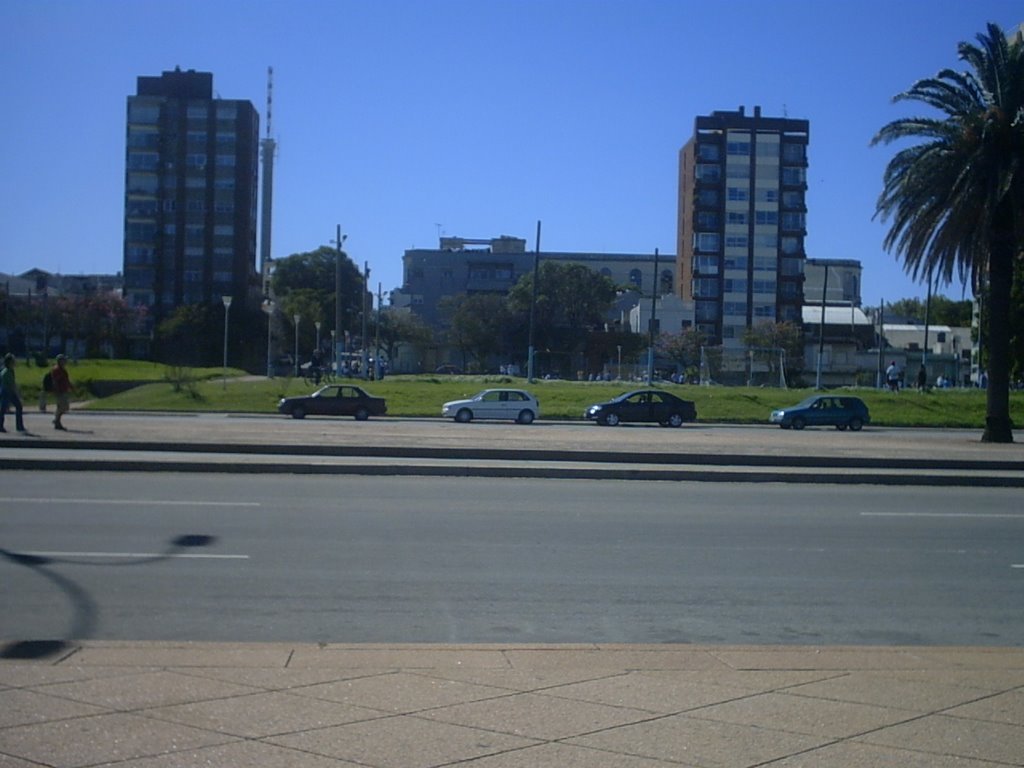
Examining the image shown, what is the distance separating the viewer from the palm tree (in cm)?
3098

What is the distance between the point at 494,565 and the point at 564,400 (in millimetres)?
40173

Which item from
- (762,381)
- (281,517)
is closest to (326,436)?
(281,517)

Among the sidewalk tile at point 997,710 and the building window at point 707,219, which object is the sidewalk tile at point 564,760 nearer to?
the sidewalk tile at point 997,710

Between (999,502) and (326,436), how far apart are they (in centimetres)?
1558

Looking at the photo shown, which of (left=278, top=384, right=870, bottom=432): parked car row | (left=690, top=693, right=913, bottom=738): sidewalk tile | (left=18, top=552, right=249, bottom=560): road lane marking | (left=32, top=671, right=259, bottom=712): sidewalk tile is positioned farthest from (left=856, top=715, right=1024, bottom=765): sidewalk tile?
(left=278, top=384, right=870, bottom=432): parked car row

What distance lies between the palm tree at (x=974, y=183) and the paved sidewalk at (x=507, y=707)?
26158 millimetres

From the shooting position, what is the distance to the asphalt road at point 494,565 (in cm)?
914

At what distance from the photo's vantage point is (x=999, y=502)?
58.5 ft

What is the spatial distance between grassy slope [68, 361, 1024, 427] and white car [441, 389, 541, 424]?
3.01 metres

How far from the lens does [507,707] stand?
252 inches

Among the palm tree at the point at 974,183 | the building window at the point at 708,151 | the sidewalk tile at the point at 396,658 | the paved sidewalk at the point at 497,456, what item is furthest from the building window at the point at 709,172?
the sidewalk tile at the point at 396,658

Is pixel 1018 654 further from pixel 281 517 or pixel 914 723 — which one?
pixel 281 517

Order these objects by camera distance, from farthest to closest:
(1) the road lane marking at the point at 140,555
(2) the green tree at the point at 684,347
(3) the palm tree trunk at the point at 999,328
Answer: (2) the green tree at the point at 684,347
(3) the palm tree trunk at the point at 999,328
(1) the road lane marking at the point at 140,555

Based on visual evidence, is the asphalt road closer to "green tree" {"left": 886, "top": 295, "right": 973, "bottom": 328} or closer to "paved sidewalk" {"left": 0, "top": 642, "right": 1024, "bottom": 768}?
"paved sidewalk" {"left": 0, "top": 642, "right": 1024, "bottom": 768}
